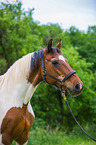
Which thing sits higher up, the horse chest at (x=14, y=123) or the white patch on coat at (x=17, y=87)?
the white patch on coat at (x=17, y=87)

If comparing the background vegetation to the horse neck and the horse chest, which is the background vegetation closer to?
the horse chest

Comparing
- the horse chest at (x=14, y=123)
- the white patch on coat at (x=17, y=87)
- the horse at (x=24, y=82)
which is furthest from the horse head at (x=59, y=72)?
the horse chest at (x=14, y=123)

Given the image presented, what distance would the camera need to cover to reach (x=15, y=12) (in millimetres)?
10312

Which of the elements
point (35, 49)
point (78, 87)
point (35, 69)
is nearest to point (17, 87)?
point (35, 69)

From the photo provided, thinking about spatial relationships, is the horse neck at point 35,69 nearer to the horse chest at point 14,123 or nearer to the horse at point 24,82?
the horse at point 24,82

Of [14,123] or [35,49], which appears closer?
[14,123]

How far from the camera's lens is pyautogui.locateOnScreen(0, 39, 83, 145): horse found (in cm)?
241

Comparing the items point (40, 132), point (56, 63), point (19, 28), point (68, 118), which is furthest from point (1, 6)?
point (68, 118)

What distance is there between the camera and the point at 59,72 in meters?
2.45

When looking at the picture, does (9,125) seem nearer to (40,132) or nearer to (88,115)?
(40,132)

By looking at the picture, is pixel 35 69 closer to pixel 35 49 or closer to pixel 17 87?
pixel 17 87

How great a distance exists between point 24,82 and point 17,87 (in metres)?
0.14

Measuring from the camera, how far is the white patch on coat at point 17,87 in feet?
8.20

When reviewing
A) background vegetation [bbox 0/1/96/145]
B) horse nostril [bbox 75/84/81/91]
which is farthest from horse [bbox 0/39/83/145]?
background vegetation [bbox 0/1/96/145]
